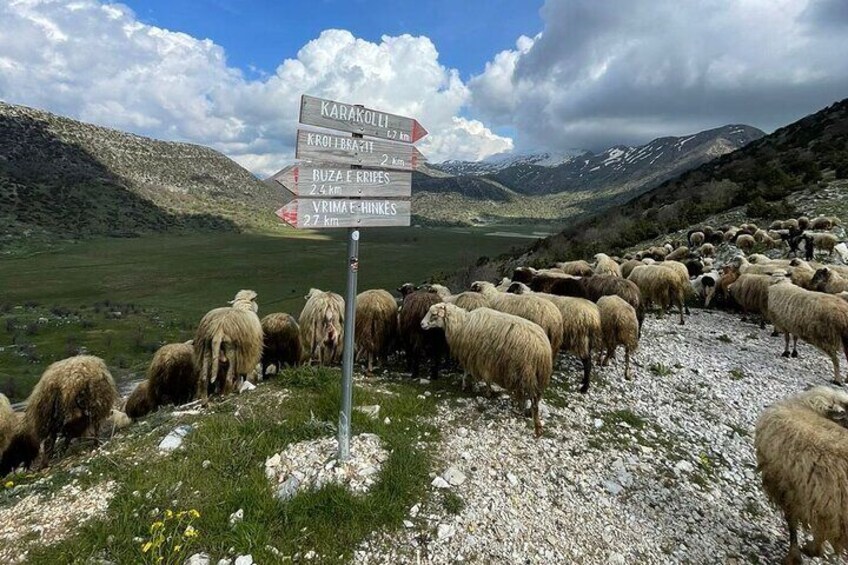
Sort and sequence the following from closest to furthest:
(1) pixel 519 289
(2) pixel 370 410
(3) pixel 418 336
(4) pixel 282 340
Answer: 1. (2) pixel 370 410
2. (3) pixel 418 336
3. (4) pixel 282 340
4. (1) pixel 519 289

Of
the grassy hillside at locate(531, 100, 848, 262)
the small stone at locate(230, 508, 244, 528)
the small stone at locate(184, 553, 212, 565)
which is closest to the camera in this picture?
the small stone at locate(184, 553, 212, 565)

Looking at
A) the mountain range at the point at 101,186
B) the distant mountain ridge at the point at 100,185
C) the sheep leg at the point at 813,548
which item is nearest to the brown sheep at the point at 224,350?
the sheep leg at the point at 813,548

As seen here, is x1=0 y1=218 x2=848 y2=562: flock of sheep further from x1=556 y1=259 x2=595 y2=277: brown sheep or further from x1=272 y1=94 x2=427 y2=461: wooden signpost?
x1=272 y1=94 x2=427 y2=461: wooden signpost

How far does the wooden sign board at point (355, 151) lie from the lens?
4.93m

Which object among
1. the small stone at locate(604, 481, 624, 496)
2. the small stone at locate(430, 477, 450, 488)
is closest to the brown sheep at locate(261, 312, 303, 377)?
the small stone at locate(430, 477, 450, 488)

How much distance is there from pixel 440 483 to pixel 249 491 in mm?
2279

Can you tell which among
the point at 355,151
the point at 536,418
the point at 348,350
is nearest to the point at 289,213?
the point at 355,151

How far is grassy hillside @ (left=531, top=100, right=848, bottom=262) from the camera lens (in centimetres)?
2823

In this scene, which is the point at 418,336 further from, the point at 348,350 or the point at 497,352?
the point at 348,350

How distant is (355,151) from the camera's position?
17.4 ft

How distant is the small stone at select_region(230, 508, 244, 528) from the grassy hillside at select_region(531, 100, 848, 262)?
29098 millimetres

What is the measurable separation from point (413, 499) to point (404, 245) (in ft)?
416

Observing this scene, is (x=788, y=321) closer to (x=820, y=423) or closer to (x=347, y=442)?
(x=820, y=423)

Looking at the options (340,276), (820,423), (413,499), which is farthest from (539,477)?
(340,276)
